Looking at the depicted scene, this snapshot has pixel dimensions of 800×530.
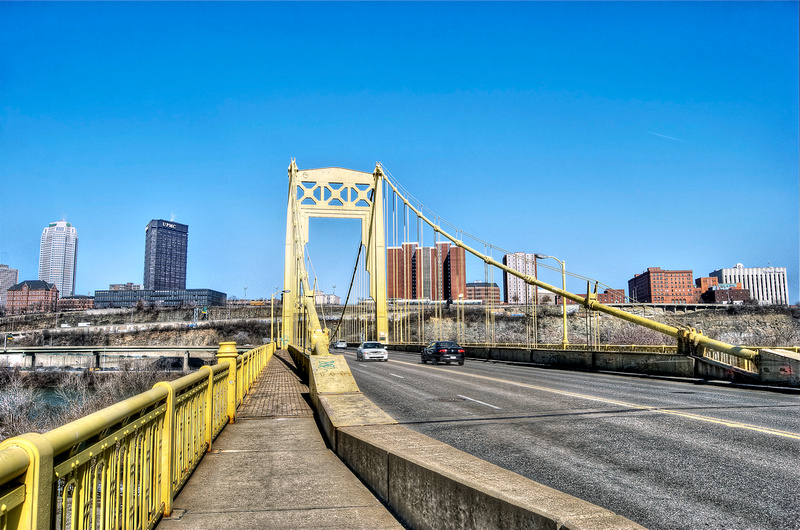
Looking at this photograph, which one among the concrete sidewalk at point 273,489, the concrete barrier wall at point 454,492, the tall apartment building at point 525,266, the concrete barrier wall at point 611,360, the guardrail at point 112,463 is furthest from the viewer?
the tall apartment building at point 525,266

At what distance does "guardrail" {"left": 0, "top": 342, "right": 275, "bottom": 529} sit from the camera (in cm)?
230

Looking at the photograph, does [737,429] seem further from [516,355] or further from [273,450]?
[516,355]

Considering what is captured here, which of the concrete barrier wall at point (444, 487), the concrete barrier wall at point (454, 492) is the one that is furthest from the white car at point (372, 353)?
the concrete barrier wall at point (454, 492)

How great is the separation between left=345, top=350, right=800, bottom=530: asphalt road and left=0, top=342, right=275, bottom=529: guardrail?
11.8 feet

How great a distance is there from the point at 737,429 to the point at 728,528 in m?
5.22

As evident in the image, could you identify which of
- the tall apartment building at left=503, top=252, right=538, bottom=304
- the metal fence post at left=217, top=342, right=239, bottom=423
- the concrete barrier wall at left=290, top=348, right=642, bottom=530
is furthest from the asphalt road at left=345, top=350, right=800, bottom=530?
the tall apartment building at left=503, top=252, right=538, bottom=304

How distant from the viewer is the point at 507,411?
11656 mm

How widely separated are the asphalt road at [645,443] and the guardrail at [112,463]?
3.59 m

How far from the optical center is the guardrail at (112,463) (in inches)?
90.7

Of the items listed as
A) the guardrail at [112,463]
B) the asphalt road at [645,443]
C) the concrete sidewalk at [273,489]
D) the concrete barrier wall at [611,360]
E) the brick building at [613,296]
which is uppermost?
the brick building at [613,296]

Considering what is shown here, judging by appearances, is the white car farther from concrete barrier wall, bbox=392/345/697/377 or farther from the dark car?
concrete barrier wall, bbox=392/345/697/377

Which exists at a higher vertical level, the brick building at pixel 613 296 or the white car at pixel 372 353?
the brick building at pixel 613 296

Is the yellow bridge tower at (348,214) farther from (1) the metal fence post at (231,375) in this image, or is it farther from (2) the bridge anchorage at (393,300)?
(1) the metal fence post at (231,375)

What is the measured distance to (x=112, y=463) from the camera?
3490 mm
